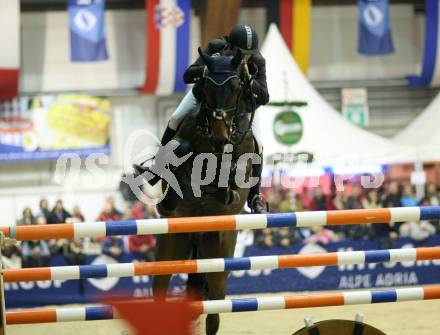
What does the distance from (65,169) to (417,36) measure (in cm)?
884

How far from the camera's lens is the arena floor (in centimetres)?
614

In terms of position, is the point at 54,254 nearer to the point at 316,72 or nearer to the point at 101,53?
the point at 101,53

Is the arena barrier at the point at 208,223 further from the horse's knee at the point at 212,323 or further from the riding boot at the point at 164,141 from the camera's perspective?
the horse's knee at the point at 212,323

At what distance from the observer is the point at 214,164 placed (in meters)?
4.63

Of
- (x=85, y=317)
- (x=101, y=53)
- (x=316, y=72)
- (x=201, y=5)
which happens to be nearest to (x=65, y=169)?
(x=101, y=53)

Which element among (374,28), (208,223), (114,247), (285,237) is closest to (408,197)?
(285,237)

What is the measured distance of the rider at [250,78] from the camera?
4.71 meters

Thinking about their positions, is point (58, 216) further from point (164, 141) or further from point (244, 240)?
point (164, 141)

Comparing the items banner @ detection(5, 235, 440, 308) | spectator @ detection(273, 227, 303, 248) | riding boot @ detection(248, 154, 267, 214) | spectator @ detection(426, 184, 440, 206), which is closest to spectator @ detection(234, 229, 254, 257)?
banner @ detection(5, 235, 440, 308)

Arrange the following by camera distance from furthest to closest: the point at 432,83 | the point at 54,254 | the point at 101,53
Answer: the point at 432,83 → the point at 101,53 → the point at 54,254

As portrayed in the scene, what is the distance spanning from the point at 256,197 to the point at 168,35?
10105 millimetres

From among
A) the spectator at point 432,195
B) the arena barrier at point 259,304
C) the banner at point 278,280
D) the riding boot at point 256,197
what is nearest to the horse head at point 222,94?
the riding boot at point 256,197

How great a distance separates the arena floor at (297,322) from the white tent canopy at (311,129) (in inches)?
189

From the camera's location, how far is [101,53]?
14.5 meters
